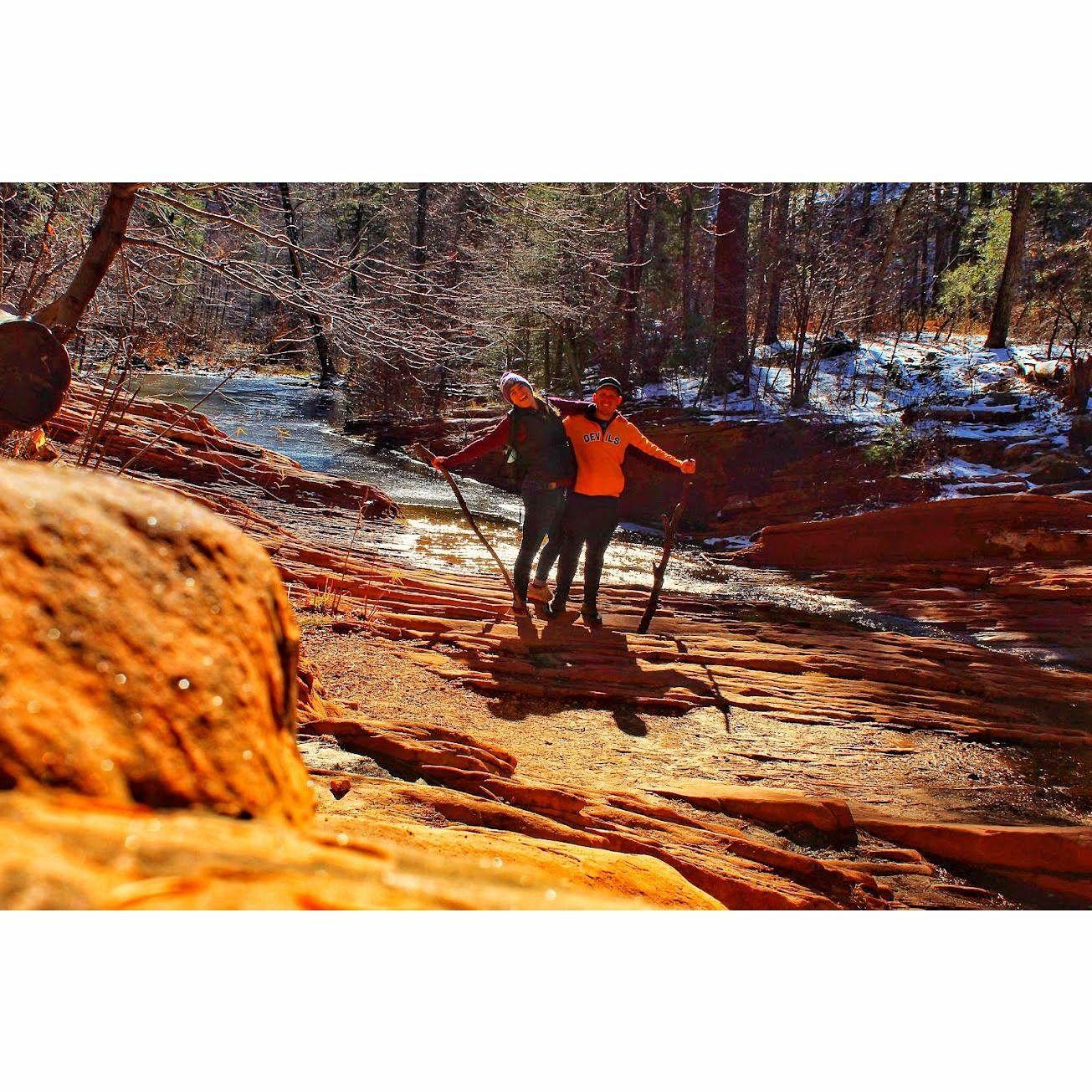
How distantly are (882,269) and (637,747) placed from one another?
354 centimetres

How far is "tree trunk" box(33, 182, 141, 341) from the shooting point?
3.29 metres

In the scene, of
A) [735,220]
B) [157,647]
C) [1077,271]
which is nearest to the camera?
[157,647]

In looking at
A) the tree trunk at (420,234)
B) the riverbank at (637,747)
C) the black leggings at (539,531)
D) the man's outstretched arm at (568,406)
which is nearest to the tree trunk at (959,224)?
the riverbank at (637,747)

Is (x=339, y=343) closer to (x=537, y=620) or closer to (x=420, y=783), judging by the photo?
(x=537, y=620)

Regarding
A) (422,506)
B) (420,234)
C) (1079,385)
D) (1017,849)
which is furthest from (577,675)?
(1079,385)

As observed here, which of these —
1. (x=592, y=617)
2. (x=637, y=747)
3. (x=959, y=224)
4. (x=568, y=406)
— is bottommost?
(x=637, y=747)

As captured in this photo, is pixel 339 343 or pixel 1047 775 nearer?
pixel 1047 775

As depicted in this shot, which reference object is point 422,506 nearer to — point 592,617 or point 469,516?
point 469,516

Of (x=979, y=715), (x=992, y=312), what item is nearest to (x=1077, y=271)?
(x=992, y=312)

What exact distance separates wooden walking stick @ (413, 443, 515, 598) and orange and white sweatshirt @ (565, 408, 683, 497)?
0.58 metres

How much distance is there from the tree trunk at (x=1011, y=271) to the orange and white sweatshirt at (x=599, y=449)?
2.07m

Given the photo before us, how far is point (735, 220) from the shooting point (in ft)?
14.8

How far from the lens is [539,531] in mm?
3883

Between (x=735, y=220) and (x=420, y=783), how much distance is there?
3769 millimetres
